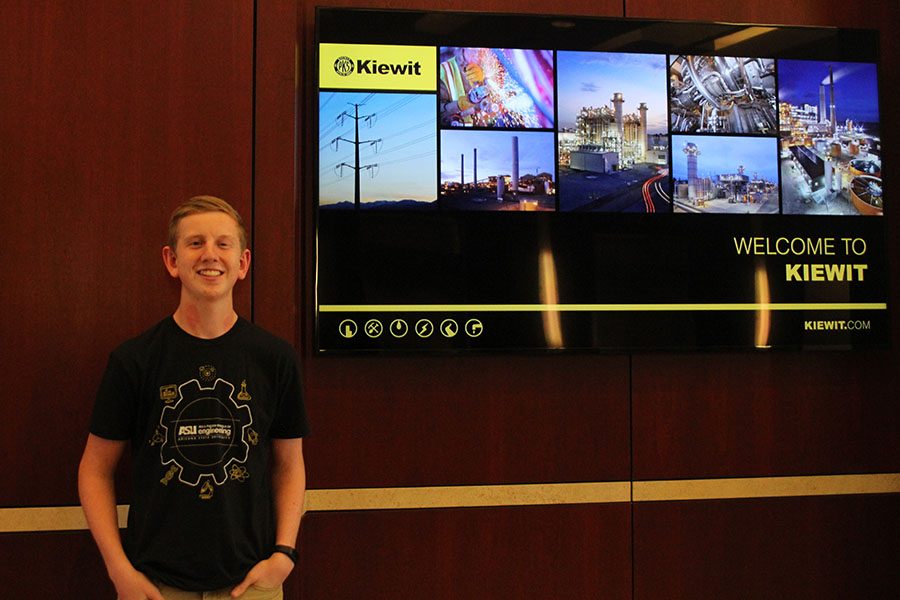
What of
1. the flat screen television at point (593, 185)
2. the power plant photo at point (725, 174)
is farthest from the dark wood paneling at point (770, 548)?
the power plant photo at point (725, 174)

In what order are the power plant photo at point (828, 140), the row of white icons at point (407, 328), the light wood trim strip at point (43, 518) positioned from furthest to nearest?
the power plant photo at point (828, 140), the row of white icons at point (407, 328), the light wood trim strip at point (43, 518)

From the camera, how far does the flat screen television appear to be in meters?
2.40

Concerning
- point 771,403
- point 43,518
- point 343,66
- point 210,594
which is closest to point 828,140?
point 771,403

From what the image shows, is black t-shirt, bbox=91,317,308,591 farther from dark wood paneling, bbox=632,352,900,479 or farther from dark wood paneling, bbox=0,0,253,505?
dark wood paneling, bbox=632,352,900,479

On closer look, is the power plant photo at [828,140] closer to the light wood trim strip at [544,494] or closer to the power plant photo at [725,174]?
the power plant photo at [725,174]

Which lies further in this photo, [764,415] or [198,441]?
[764,415]

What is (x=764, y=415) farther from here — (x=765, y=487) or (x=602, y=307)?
(x=602, y=307)

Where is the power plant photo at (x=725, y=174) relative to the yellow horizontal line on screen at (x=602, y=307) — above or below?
above

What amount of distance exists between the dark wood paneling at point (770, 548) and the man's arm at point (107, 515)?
5.14 ft

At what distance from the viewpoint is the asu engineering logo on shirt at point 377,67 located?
7.87 feet

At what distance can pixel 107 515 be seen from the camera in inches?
71.5

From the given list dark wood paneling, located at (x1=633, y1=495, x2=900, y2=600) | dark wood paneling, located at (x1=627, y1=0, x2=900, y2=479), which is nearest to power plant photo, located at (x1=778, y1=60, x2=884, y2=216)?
dark wood paneling, located at (x1=627, y1=0, x2=900, y2=479)

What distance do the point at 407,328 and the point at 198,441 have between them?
778mm

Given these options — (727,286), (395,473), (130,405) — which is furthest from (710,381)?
(130,405)
